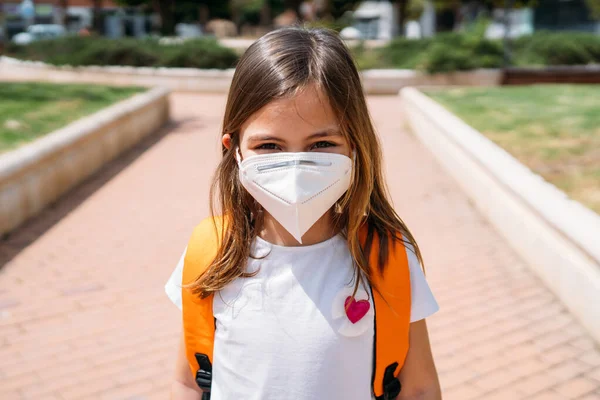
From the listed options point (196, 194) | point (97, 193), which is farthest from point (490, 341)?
point (97, 193)

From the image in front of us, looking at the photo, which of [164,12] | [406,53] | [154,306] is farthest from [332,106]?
[164,12]

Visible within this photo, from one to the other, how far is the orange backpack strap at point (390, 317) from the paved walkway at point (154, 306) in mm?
1926

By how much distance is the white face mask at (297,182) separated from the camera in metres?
1.65

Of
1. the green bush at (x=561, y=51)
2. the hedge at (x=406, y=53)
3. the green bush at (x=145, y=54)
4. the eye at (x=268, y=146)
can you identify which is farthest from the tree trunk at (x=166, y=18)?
the eye at (x=268, y=146)

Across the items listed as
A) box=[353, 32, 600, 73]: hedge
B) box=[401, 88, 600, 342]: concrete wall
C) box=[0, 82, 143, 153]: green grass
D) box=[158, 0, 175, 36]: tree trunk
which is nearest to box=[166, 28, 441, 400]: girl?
box=[401, 88, 600, 342]: concrete wall

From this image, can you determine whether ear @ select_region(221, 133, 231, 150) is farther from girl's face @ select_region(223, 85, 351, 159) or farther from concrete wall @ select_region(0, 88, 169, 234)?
concrete wall @ select_region(0, 88, 169, 234)

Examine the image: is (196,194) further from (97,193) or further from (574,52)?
(574,52)

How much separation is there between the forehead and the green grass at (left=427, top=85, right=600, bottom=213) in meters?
4.16

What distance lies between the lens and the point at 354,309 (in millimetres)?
1618

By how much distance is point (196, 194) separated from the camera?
25.3 ft

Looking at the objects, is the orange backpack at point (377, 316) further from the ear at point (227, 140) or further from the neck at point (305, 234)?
the ear at point (227, 140)

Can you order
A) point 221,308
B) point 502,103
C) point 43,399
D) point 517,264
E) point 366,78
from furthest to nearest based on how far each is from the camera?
point 366,78
point 502,103
point 517,264
point 43,399
point 221,308

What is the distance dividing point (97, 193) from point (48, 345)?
3.93 metres

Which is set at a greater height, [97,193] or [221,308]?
[221,308]
